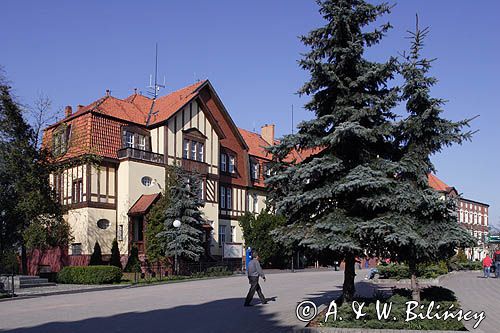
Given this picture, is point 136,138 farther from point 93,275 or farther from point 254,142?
point 254,142

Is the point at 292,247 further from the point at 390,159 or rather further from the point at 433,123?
the point at 433,123

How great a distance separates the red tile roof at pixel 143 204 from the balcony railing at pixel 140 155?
2.48 meters

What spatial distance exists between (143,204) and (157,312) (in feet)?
64.4

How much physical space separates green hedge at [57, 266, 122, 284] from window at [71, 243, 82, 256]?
5.97 m

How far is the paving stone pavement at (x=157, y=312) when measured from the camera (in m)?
12.7

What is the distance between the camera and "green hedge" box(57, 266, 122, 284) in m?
26.9

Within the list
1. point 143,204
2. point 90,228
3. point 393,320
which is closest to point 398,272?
point 393,320

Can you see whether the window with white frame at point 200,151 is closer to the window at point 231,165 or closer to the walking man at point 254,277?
the window at point 231,165

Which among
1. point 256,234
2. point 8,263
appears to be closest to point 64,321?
point 8,263

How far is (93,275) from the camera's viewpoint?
88.4 ft

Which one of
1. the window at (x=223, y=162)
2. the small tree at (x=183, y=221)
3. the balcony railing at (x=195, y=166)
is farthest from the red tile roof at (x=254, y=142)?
the small tree at (x=183, y=221)

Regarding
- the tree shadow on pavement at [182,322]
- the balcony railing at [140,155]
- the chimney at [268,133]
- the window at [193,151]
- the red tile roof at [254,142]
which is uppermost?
the chimney at [268,133]

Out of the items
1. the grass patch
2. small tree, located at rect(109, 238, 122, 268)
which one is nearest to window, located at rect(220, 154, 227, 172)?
small tree, located at rect(109, 238, 122, 268)

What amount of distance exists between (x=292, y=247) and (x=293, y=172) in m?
1.81
